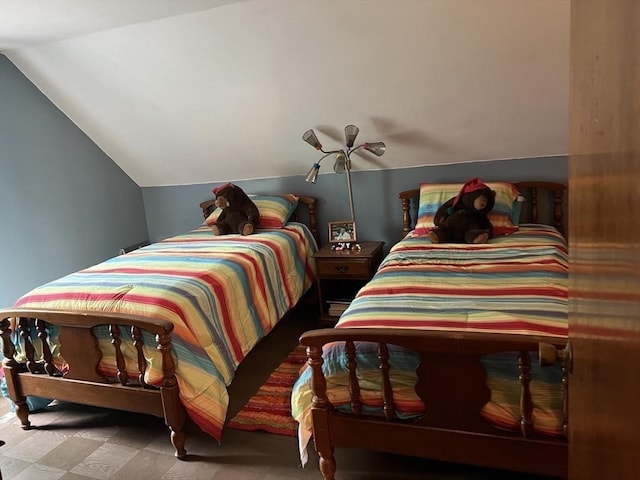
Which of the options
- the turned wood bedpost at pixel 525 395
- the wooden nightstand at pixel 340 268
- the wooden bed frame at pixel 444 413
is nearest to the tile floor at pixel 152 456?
the wooden bed frame at pixel 444 413

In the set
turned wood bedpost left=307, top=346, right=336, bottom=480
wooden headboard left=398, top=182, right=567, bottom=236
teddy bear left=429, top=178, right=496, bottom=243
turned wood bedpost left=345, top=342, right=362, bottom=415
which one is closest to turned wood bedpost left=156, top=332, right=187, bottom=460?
turned wood bedpost left=307, top=346, right=336, bottom=480

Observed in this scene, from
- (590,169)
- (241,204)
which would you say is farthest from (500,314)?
(241,204)

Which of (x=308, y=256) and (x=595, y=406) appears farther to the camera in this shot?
(x=308, y=256)

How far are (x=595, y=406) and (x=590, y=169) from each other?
33cm

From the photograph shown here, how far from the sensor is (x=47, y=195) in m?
3.62

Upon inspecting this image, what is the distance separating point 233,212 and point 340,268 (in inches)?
35.9

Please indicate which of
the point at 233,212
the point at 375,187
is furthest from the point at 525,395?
the point at 233,212

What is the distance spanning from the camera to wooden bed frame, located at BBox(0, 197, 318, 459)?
209cm

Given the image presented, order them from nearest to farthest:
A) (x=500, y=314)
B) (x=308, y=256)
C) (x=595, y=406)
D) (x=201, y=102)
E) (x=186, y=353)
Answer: (x=595, y=406) → (x=500, y=314) → (x=186, y=353) → (x=201, y=102) → (x=308, y=256)

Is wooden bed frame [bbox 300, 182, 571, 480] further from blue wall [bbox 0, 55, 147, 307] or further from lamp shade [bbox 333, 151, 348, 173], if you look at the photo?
blue wall [bbox 0, 55, 147, 307]

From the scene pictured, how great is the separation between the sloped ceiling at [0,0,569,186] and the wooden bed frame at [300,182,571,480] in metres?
1.80

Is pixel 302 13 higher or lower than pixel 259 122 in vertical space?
higher

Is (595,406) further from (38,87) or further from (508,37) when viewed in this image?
(38,87)

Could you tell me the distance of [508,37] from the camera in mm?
2604
